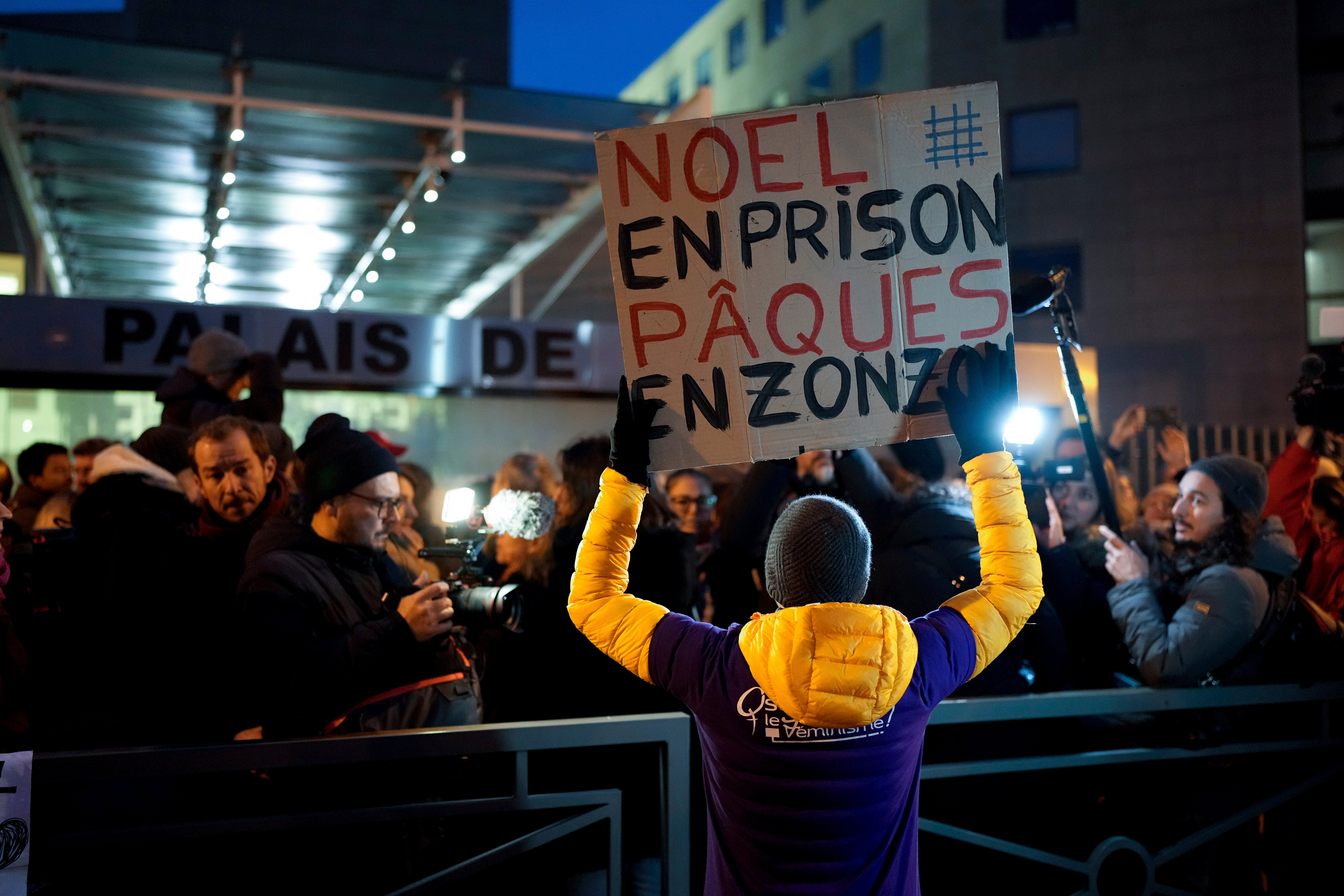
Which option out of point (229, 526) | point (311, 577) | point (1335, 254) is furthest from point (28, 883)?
point (1335, 254)

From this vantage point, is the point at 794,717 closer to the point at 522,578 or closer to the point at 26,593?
the point at 522,578

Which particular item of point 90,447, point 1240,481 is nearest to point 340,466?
point 1240,481

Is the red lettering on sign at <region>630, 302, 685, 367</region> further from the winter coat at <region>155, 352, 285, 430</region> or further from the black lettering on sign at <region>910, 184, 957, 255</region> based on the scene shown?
the winter coat at <region>155, 352, 285, 430</region>

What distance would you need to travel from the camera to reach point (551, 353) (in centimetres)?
995

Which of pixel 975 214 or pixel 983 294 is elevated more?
pixel 975 214

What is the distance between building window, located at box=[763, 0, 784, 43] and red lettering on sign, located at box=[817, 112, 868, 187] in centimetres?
3000

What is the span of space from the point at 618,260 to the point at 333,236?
11.2 meters

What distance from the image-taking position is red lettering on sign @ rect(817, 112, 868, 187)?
100.0 inches

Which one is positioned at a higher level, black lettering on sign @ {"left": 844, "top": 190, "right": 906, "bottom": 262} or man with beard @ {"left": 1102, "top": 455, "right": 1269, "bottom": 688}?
black lettering on sign @ {"left": 844, "top": 190, "right": 906, "bottom": 262}

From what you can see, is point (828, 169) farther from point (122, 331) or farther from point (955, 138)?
point (122, 331)

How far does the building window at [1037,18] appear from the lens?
68.5ft

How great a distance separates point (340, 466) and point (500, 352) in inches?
263

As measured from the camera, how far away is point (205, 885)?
295 centimetres

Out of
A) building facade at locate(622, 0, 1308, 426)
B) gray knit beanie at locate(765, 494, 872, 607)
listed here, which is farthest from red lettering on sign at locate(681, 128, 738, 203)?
building facade at locate(622, 0, 1308, 426)
